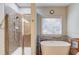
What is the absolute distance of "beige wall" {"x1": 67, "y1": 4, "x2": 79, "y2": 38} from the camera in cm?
288

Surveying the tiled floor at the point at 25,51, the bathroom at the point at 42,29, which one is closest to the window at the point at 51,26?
the bathroom at the point at 42,29

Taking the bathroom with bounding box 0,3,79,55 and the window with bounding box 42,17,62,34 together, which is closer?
the bathroom with bounding box 0,3,79,55

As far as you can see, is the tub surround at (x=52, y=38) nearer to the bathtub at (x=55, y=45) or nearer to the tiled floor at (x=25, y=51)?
the bathtub at (x=55, y=45)

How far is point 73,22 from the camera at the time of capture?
2.92m

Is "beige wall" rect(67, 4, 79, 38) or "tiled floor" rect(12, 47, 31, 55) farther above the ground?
"beige wall" rect(67, 4, 79, 38)

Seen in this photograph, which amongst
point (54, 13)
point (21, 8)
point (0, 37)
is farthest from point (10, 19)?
point (54, 13)

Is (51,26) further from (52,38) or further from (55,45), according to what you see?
(55,45)

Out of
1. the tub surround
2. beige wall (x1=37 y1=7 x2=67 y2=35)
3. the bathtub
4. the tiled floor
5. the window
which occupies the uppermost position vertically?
beige wall (x1=37 y1=7 x2=67 y2=35)

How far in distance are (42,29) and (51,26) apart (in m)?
0.25

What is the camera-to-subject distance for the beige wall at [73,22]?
2875mm

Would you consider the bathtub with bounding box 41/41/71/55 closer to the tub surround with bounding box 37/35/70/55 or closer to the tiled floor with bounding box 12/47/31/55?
the tub surround with bounding box 37/35/70/55

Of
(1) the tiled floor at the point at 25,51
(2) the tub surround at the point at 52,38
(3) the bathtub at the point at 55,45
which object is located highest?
(2) the tub surround at the point at 52,38

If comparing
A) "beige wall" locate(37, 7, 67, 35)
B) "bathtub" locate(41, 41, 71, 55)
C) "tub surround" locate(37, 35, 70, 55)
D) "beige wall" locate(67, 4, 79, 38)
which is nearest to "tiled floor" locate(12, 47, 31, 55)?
"tub surround" locate(37, 35, 70, 55)
